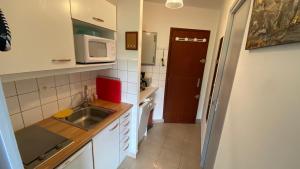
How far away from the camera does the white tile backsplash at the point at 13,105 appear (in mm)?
1041

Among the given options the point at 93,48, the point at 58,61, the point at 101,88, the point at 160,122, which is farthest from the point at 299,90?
the point at 160,122

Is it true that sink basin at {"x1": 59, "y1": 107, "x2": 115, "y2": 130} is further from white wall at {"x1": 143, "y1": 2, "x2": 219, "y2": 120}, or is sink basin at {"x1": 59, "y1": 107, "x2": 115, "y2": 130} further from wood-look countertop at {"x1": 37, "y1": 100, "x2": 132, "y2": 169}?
white wall at {"x1": 143, "y1": 2, "x2": 219, "y2": 120}

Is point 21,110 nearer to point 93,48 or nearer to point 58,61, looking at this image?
point 58,61

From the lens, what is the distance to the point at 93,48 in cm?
132

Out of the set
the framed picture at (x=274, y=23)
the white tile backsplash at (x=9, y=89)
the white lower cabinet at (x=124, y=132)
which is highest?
the framed picture at (x=274, y=23)

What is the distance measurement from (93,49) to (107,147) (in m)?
1.03

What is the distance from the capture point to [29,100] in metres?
1.18

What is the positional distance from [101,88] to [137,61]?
A: 69 cm

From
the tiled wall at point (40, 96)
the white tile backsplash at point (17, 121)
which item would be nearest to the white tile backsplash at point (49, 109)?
the tiled wall at point (40, 96)

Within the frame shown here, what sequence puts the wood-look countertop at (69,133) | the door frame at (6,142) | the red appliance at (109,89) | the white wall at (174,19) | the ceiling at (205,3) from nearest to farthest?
the door frame at (6,142) < the wood-look countertop at (69,133) < the red appliance at (109,89) < the ceiling at (205,3) < the white wall at (174,19)

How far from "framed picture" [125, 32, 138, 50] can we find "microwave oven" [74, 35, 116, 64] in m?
0.18

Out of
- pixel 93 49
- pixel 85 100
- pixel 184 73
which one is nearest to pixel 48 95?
pixel 85 100

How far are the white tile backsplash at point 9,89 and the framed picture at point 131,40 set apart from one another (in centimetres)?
112

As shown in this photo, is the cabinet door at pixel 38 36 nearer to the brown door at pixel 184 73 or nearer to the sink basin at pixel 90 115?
the sink basin at pixel 90 115
